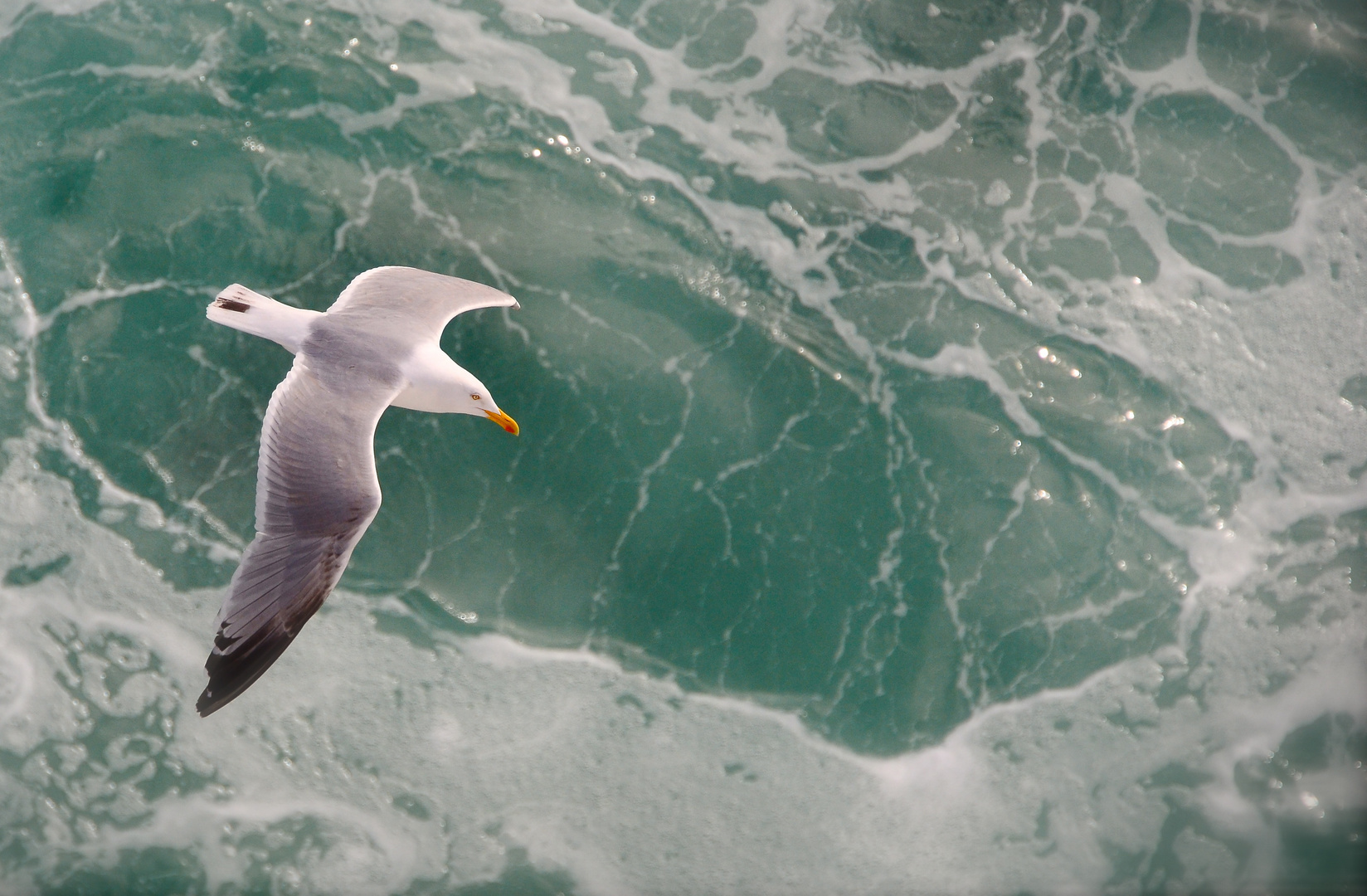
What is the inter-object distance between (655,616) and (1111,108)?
6468 mm

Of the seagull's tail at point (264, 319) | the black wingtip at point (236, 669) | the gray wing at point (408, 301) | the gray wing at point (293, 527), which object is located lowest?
the black wingtip at point (236, 669)

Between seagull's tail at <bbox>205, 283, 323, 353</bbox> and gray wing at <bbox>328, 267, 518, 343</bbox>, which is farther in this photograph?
gray wing at <bbox>328, 267, 518, 343</bbox>

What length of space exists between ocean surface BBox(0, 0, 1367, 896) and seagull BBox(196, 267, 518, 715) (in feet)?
3.12

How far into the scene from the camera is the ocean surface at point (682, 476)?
8.84 m

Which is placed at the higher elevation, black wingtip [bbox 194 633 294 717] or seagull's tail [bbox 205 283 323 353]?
seagull's tail [bbox 205 283 323 353]

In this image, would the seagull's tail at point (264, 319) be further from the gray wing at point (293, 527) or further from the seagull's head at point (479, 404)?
the seagull's head at point (479, 404)

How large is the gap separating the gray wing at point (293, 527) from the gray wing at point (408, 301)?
32.5 inches

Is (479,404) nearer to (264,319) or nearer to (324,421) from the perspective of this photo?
Answer: (324,421)

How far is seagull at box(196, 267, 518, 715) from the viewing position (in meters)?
6.57

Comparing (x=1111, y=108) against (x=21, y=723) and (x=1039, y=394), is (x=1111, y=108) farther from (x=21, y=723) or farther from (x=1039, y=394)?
(x=21, y=723)

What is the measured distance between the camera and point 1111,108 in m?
10.2

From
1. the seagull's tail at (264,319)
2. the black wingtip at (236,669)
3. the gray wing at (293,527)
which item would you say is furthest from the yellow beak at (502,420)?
the black wingtip at (236,669)

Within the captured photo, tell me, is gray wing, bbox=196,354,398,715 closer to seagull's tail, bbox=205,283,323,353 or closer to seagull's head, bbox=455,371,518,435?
seagull's tail, bbox=205,283,323,353

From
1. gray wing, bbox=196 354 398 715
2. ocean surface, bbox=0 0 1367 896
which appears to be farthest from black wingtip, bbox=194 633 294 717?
ocean surface, bbox=0 0 1367 896
